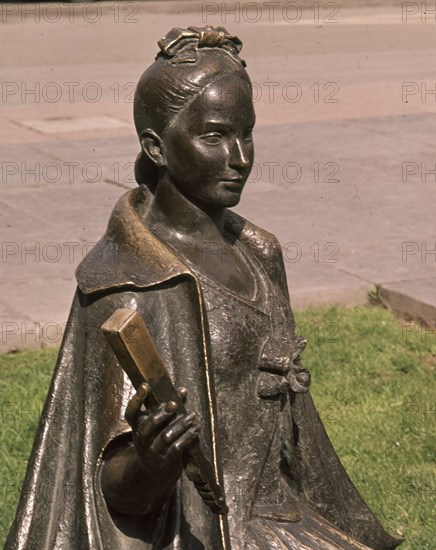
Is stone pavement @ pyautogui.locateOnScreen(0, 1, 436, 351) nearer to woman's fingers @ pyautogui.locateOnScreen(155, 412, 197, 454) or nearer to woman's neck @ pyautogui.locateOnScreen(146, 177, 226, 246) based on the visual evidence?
woman's neck @ pyautogui.locateOnScreen(146, 177, 226, 246)

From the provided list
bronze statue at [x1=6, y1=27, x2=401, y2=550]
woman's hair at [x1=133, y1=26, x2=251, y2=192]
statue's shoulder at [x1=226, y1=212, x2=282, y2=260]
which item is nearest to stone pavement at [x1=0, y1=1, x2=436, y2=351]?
statue's shoulder at [x1=226, y1=212, x2=282, y2=260]

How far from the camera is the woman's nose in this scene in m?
3.37

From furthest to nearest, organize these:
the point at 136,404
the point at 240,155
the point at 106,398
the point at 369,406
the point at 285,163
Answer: the point at 285,163 < the point at 369,406 < the point at 240,155 < the point at 106,398 < the point at 136,404

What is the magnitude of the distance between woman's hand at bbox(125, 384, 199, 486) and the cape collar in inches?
14.8

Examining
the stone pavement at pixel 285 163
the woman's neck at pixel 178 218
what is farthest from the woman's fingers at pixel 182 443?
the stone pavement at pixel 285 163

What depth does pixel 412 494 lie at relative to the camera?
5992 millimetres

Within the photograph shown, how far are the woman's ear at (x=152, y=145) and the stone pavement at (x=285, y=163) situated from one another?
4384mm

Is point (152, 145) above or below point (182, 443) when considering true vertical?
above

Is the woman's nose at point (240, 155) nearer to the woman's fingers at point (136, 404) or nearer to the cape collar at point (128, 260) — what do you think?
the cape collar at point (128, 260)

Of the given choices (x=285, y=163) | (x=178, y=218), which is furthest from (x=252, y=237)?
(x=285, y=163)

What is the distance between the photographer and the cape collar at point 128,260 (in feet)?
10.8

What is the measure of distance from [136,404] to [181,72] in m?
0.88

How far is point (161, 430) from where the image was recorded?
2973 mm

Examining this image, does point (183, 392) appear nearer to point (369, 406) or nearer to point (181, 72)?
point (181, 72)
